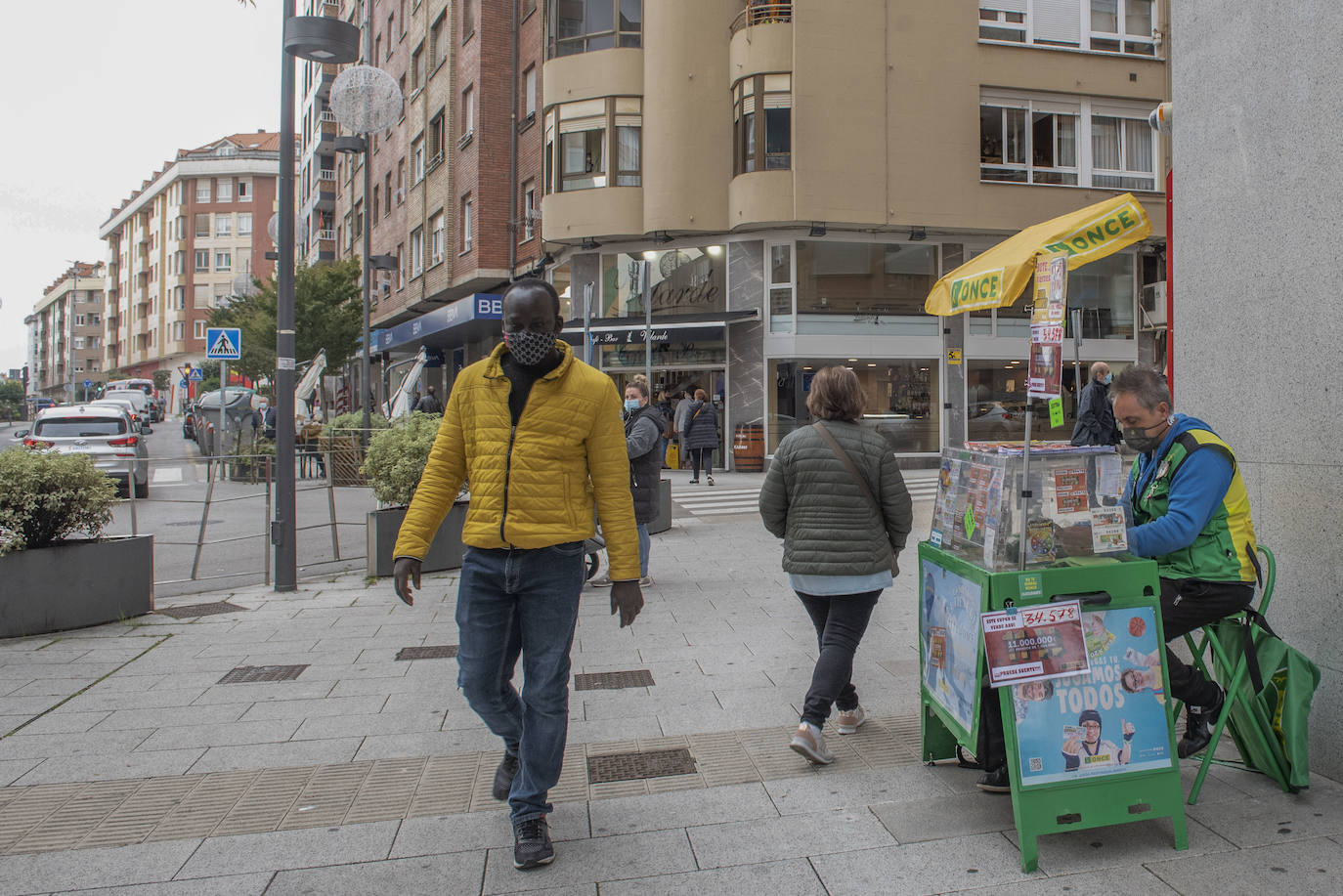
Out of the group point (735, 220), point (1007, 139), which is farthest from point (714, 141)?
point (1007, 139)

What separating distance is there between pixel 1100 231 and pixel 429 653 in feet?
16.4

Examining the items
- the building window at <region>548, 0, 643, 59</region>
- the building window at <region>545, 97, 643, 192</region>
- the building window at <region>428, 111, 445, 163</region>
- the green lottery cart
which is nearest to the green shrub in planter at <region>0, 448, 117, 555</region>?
the green lottery cart

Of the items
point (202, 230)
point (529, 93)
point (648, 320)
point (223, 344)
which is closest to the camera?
point (648, 320)

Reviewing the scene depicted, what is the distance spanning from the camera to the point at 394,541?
872 cm

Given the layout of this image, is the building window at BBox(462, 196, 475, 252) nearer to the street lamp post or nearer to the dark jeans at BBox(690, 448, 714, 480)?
the dark jeans at BBox(690, 448, 714, 480)

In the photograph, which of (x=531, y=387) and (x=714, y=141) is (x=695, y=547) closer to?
(x=531, y=387)

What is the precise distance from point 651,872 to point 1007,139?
22.2 m

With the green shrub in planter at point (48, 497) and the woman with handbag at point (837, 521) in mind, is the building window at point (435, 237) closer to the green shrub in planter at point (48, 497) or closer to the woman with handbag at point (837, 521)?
the green shrub in planter at point (48, 497)

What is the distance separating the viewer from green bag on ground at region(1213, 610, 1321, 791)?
354cm

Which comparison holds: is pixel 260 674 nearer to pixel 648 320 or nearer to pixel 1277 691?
pixel 1277 691

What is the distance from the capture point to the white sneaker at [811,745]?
398cm

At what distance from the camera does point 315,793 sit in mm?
3863

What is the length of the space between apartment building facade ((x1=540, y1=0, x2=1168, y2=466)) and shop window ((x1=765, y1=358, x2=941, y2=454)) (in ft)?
0.19

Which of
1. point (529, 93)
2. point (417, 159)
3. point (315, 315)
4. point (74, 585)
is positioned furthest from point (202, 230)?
point (74, 585)
